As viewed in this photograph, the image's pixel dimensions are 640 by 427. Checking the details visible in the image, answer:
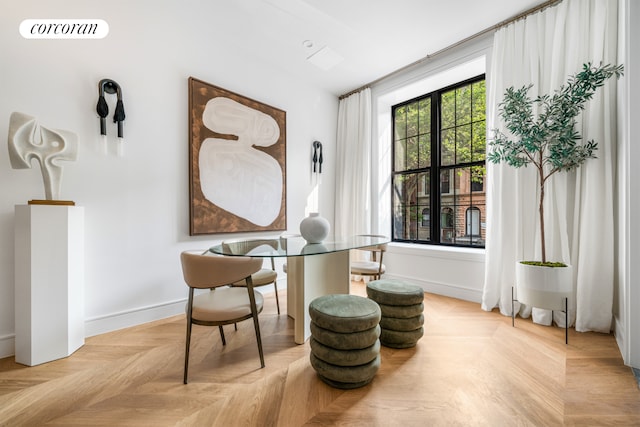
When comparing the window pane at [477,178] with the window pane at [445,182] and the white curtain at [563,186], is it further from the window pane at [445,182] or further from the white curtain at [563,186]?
the white curtain at [563,186]

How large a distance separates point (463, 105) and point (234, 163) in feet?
10.2

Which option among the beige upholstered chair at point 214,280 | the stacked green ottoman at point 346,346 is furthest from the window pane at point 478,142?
the beige upholstered chair at point 214,280

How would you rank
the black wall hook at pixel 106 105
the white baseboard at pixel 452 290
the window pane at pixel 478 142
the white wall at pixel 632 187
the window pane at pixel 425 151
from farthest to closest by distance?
the window pane at pixel 425 151, the window pane at pixel 478 142, the white baseboard at pixel 452 290, the black wall hook at pixel 106 105, the white wall at pixel 632 187

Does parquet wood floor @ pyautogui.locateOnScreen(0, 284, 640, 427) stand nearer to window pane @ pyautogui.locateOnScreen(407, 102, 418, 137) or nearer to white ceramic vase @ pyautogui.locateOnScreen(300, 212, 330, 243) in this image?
white ceramic vase @ pyautogui.locateOnScreen(300, 212, 330, 243)

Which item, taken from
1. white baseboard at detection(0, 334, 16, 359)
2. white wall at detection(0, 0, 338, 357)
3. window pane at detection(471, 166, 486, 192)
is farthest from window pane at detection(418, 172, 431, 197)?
white baseboard at detection(0, 334, 16, 359)

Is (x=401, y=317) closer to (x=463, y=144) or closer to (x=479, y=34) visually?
(x=463, y=144)

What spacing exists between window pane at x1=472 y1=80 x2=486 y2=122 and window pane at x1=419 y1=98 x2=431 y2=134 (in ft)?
1.95

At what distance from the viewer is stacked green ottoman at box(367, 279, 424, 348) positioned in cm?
203

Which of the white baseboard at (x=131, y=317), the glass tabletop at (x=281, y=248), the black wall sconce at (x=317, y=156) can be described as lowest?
the white baseboard at (x=131, y=317)

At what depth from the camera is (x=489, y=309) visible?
2.85m

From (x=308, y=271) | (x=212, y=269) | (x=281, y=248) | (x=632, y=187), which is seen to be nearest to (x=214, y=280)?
(x=212, y=269)

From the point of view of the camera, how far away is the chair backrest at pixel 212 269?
1582mm

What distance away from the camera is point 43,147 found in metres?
1.90

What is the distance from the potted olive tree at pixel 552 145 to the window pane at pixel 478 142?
3.01 feet
